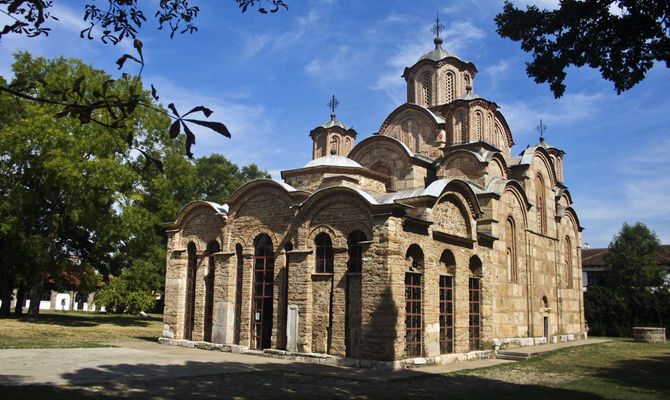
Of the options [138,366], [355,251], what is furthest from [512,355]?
[138,366]

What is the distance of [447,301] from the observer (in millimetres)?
15477

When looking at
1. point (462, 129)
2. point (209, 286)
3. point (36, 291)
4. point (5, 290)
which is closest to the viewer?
point (209, 286)

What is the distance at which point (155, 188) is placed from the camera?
2661cm

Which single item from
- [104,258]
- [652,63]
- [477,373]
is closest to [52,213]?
[104,258]

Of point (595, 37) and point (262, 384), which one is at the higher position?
point (595, 37)

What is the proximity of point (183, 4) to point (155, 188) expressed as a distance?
884 inches

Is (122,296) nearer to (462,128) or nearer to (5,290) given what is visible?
(5,290)

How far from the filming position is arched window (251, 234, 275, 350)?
52.3 ft

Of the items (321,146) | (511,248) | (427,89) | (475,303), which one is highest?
(427,89)

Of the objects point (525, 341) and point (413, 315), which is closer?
point (413, 315)

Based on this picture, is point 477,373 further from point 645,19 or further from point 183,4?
point 183,4

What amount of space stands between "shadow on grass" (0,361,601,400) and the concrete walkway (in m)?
0.02

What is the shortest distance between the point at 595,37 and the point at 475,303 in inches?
392

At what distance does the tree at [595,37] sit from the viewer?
863 cm
